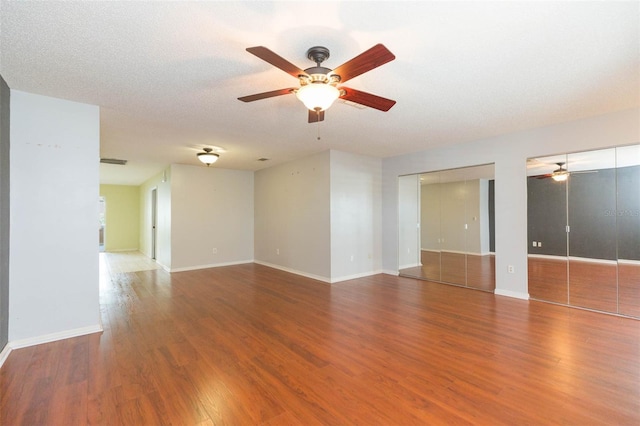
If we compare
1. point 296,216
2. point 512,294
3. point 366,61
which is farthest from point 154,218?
point 512,294

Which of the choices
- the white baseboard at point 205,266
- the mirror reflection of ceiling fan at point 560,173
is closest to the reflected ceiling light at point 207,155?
the white baseboard at point 205,266

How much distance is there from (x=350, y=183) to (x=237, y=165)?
3047 mm

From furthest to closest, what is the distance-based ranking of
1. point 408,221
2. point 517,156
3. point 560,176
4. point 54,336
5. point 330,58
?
point 408,221
point 517,156
point 560,176
point 54,336
point 330,58

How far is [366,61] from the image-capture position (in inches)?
71.0

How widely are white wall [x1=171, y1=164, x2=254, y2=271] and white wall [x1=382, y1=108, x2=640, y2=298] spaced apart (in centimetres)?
492

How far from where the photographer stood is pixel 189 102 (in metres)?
3.16

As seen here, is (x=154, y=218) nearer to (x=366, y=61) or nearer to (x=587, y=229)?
(x=366, y=61)

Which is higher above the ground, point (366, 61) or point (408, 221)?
point (366, 61)

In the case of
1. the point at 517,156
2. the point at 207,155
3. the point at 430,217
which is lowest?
the point at 430,217

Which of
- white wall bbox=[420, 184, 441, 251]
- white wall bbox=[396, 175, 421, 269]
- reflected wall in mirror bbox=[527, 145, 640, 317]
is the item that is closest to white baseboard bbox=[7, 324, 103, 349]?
white wall bbox=[396, 175, 421, 269]

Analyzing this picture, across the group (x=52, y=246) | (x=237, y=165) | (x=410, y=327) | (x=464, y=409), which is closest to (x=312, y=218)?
(x=237, y=165)

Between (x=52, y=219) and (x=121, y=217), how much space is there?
920 centimetres

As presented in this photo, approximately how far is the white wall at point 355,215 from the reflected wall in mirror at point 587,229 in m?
2.79

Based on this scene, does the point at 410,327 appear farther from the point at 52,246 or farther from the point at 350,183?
the point at 52,246
